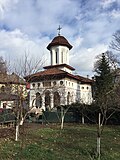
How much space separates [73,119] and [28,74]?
62.4 feet

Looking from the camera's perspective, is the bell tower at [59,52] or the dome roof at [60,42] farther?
the dome roof at [60,42]

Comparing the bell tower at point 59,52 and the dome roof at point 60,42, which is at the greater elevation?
the dome roof at point 60,42

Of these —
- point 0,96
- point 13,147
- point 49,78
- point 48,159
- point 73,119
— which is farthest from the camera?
point 49,78

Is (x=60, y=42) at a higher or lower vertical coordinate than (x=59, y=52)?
higher

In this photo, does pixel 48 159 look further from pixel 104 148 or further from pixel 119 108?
pixel 119 108

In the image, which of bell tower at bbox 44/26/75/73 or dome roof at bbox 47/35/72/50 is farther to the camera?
dome roof at bbox 47/35/72/50

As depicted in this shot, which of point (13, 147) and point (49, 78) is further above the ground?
point (49, 78)

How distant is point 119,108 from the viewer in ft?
81.6

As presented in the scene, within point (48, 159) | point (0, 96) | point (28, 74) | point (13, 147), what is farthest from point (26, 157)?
point (0, 96)

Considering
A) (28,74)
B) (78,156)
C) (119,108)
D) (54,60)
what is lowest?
(78,156)

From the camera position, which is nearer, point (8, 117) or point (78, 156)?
point (78, 156)

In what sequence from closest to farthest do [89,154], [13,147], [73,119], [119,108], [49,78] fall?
[89,154]
[13,147]
[119,108]
[73,119]
[49,78]

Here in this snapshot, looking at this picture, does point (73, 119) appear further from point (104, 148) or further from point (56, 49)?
point (56, 49)

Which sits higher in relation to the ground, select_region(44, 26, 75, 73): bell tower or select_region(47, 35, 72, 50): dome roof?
select_region(47, 35, 72, 50): dome roof
